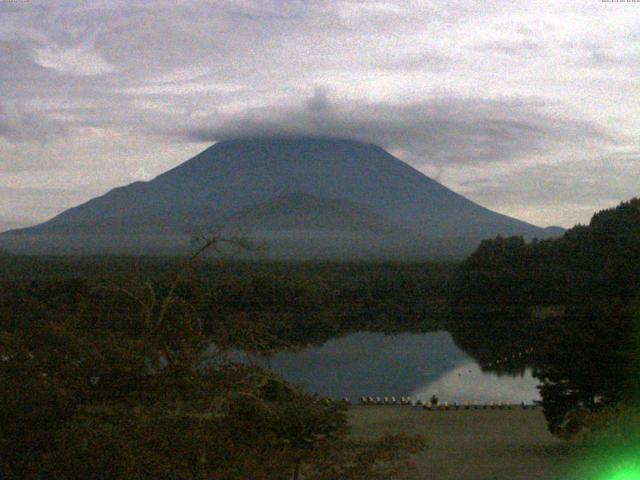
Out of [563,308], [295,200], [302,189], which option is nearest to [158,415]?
[563,308]

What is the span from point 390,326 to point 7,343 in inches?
1241

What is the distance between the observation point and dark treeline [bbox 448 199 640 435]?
11.0 m

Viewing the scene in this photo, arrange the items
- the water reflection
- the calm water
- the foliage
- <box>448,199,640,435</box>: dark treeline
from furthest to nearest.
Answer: the calm water → the water reflection → <box>448,199,640,435</box>: dark treeline → the foliage

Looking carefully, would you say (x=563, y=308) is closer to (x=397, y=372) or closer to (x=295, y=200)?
(x=397, y=372)

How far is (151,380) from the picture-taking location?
4.43 m

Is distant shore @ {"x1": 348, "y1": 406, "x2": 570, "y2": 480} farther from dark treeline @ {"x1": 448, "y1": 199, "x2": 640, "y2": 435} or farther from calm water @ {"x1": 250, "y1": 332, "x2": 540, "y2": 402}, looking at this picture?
calm water @ {"x1": 250, "y1": 332, "x2": 540, "y2": 402}

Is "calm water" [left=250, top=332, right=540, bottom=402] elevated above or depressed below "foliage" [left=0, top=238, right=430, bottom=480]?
below

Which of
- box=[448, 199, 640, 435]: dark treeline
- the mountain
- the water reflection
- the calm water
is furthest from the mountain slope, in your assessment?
the water reflection

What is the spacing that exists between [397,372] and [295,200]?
11927 cm

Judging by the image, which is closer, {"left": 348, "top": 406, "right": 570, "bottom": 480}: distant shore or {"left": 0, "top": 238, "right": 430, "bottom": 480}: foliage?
{"left": 0, "top": 238, "right": 430, "bottom": 480}: foliage

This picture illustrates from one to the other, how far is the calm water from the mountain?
93.4 meters

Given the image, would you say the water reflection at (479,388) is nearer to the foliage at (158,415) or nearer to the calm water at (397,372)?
the calm water at (397,372)

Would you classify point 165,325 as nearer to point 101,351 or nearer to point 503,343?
point 101,351

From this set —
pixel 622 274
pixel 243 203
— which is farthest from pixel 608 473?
pixel 243 203
